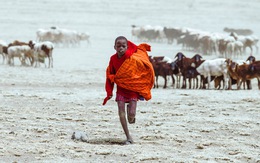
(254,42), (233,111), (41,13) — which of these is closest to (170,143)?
(233,111)

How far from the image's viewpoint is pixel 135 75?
26.1 ft

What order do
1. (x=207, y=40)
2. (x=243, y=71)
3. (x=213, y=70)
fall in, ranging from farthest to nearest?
(x=207, y=40) → (x=213, y=70) → (x=243, y=71)

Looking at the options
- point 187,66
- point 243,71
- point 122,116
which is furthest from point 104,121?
point 187,66

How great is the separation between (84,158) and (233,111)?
16.6 feet

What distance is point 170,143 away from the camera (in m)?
8.30

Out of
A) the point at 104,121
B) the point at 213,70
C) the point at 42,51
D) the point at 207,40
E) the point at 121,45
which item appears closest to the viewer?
the point at 121,45

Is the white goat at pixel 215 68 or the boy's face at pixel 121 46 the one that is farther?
the white goat at pixel 215 68

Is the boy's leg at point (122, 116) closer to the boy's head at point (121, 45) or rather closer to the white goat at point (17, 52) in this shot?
the boy's head at point (121, 45)

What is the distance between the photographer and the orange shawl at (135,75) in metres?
7.89

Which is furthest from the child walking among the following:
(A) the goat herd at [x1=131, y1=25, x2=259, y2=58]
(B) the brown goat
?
(A) the goat herd at [x1=131, y1=25, x2=259, y2=58]

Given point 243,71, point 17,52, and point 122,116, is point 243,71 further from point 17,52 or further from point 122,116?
point 17,52

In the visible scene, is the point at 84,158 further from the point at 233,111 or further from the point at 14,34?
the point at 14,34

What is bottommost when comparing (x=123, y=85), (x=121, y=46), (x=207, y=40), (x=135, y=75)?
(x=207, y=40)

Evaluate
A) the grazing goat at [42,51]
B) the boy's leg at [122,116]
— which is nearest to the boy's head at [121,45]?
the boy's leg at [122,116]
